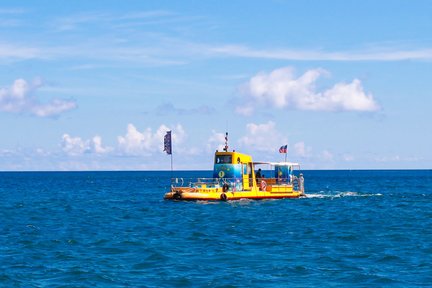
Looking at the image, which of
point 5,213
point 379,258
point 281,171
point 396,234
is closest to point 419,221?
point 396,234

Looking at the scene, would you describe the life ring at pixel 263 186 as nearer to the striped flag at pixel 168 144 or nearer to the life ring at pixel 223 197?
the life ring at pixel 223 197

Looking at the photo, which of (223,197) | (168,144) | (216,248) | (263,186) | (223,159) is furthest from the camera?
(263,186)

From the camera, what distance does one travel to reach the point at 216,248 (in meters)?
38.5

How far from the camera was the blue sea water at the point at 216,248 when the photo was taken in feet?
98.1

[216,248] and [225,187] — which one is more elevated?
[225,187]

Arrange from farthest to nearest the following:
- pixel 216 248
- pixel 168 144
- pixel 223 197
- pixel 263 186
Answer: pixel 263 186, pixel 168 144, pixel 223 197, pixel 216 248

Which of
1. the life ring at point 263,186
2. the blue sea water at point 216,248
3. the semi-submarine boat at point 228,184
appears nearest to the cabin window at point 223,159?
the semi-submarine boat at point 228,184

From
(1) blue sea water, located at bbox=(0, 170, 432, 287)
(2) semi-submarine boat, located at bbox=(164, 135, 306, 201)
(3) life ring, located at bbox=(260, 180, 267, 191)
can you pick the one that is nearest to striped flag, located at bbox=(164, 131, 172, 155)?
(2) semi-submarine boat, located at bbox=(164, 135, 306, 201)

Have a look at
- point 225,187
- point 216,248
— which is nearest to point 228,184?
point 225,187

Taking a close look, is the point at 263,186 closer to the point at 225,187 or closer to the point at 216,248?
the point at 225,187

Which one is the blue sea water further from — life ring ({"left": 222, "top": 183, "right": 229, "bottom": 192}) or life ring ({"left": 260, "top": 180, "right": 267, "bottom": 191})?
life ring ({"left": 260, "top": 180, "right": 267, "bottom": 191})

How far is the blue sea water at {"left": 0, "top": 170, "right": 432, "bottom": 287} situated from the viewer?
98.1 ft

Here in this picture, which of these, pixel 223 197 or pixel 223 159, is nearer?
pixel 223 197

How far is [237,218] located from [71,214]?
15692mm
